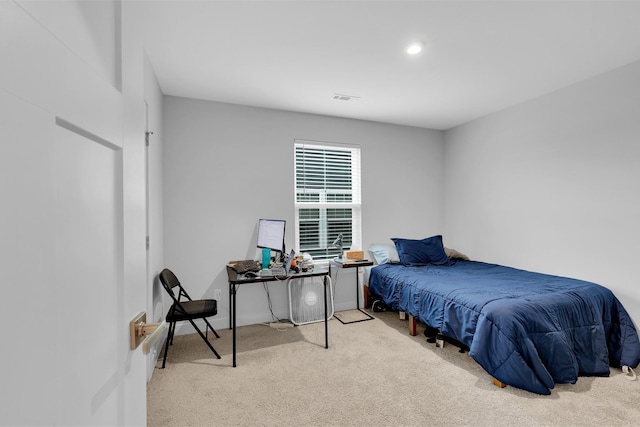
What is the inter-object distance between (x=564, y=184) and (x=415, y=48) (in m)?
2.29

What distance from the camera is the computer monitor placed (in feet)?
10.4

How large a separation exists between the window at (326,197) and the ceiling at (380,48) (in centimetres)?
77

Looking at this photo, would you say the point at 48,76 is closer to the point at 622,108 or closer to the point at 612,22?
the point at 612,22

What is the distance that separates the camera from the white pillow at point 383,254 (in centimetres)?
415

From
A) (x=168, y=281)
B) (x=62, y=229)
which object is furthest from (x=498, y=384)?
(x=168, y=281)

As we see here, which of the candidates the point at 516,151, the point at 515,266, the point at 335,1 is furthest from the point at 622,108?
the point at 335,1

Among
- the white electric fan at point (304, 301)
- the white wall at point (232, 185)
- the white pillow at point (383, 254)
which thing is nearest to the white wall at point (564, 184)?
the white pillow at point (383, 254)

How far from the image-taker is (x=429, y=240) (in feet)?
13.5

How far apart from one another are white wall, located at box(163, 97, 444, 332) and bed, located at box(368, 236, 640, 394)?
1.48 metres

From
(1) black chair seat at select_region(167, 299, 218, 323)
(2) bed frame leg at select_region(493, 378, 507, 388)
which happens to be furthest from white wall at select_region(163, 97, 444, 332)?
(2) bed frame leg at select_region(493, 378, 507, 388)

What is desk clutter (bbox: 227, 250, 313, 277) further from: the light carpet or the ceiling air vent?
the ceiling air vent

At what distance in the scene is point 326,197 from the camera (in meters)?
4.17

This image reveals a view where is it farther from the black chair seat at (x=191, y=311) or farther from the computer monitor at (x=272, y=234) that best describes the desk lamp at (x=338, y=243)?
the black chair seat at (x=191, y=311)

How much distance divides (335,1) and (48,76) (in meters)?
1.93
